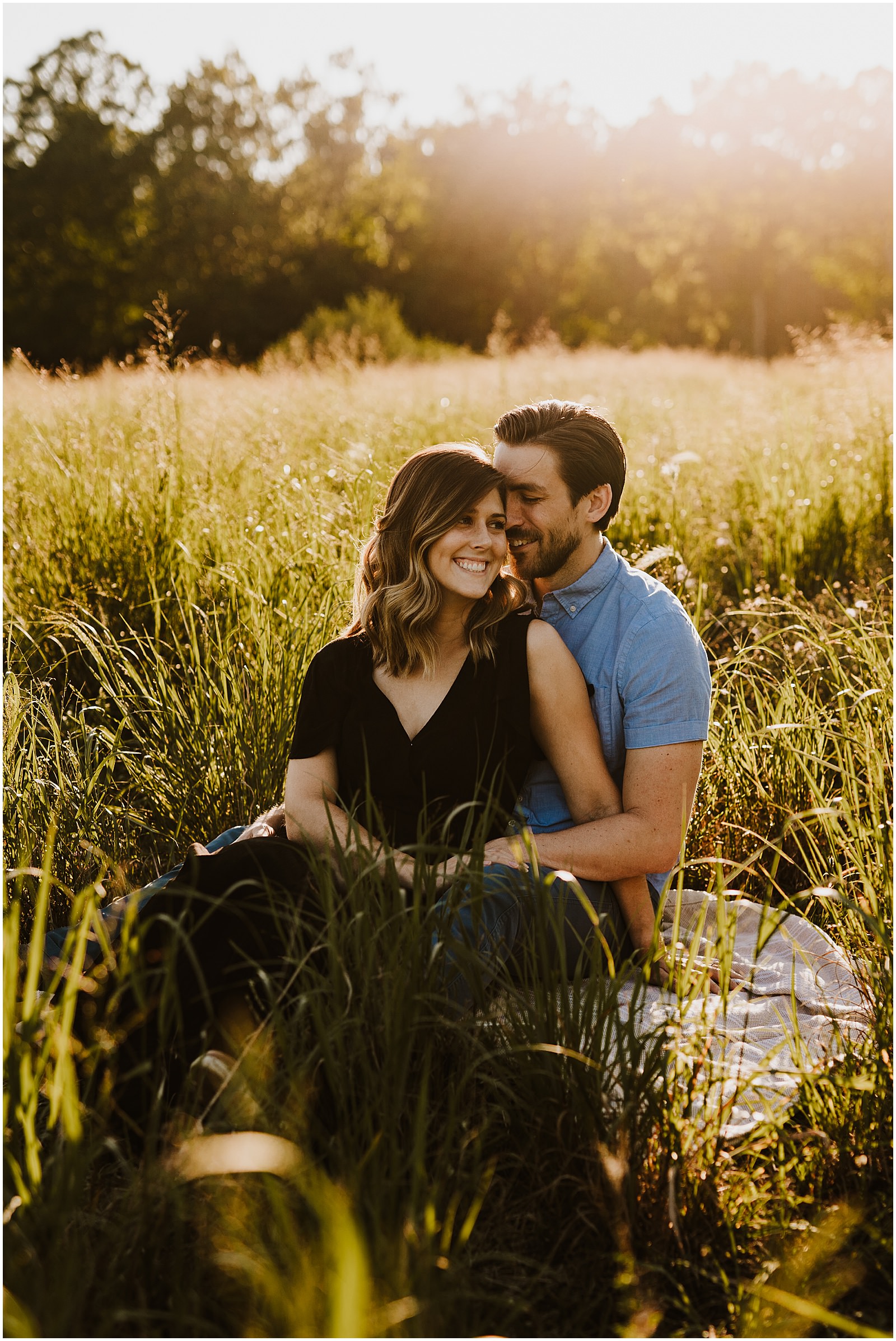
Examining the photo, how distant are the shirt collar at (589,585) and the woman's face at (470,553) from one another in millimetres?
259

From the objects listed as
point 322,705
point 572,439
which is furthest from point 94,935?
point 572,439

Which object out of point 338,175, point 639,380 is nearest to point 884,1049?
point 639,380

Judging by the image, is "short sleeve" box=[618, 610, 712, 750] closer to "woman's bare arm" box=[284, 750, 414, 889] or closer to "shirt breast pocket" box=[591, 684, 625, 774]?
"shirt breast pocket" box=[591, 684, 625, 774]

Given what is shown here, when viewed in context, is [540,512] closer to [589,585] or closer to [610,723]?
[589,585]

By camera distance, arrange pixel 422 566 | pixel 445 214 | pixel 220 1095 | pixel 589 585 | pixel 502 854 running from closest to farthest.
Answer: pixel 220 1095 → pixel 502 854 → pixel 422 566 → pixel 589 585 → pixel 445 214

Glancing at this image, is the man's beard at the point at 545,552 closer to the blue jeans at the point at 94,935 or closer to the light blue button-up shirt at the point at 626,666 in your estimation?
the light blue button-up shirt at the point at 626,666

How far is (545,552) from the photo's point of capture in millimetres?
2736

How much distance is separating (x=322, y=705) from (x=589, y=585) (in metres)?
0.81

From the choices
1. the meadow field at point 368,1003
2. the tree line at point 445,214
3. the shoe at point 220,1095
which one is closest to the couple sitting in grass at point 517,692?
the meadow field at point 368,1003

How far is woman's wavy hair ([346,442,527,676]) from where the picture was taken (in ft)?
8.33

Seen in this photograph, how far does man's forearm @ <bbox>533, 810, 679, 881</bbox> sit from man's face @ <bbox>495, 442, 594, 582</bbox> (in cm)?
77

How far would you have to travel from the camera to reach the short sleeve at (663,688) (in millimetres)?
2488

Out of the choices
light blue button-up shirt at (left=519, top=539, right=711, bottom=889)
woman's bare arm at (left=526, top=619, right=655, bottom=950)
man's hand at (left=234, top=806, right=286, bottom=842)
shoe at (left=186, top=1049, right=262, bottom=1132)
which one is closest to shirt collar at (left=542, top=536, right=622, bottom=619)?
light blue button-up shirt at (left=519, top=539, right=711, bottom=889)

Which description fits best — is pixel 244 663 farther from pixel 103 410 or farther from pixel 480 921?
pixel 103 410
